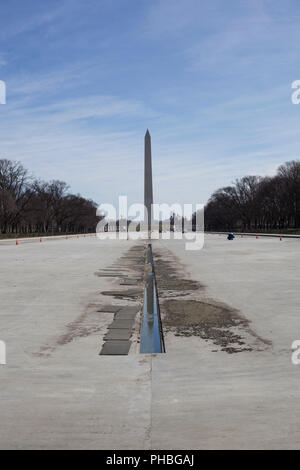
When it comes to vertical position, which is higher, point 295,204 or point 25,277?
point 295,204

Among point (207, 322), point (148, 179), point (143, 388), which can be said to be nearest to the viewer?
point (143, 388)

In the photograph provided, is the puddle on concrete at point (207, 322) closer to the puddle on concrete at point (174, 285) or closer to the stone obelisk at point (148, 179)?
the puddle on concrete at point (174, 285)

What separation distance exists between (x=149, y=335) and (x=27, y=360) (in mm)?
2347

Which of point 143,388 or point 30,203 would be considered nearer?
point 143,388

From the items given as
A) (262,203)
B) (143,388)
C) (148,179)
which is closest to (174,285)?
(143,388)

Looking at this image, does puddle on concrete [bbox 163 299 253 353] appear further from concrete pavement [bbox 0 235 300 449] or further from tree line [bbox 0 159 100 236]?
tree line [bbox 0 159 100 236]

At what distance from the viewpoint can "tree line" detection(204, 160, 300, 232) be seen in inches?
3617

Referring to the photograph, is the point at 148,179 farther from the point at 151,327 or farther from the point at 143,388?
the point at 143,388

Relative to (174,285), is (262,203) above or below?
above

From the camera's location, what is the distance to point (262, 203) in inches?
4299

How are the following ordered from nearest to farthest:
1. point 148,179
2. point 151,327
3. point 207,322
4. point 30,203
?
point 151,327 < point 207,322 < point 148,179 < point 30,203

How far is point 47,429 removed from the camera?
392cm
